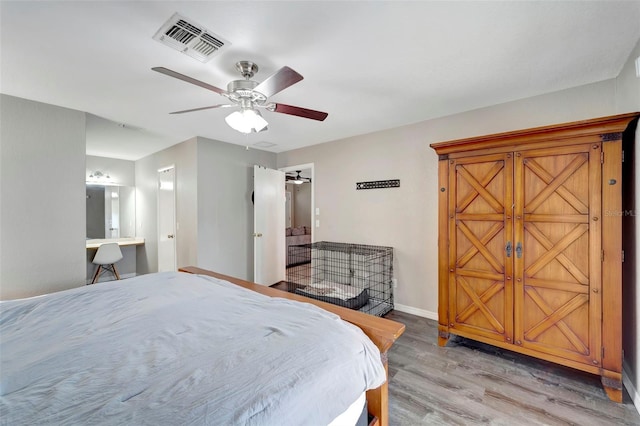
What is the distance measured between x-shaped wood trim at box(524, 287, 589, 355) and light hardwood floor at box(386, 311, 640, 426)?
0.32m

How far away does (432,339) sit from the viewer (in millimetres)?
2768

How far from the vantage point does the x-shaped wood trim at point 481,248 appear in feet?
7.64

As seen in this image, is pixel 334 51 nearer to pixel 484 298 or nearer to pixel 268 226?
pixel 484 298

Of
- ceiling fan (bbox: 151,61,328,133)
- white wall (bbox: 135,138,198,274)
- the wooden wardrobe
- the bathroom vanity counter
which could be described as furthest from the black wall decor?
the bathroom vanity counter

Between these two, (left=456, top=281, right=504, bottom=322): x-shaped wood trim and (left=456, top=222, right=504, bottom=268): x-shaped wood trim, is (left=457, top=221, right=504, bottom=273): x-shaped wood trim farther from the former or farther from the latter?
(left=456, top=281, right=504, bottom=322): x-shaped wood trim

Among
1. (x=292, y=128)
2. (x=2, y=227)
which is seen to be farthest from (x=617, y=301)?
(x=2, y=227)

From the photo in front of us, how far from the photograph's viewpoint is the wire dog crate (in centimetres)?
344

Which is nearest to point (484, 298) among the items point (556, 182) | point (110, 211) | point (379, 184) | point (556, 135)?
point (556, 182)

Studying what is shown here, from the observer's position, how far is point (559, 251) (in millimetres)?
2078

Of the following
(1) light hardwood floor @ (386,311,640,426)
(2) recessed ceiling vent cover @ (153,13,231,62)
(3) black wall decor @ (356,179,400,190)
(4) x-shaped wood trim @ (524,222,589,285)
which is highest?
(2) recessed ceiling vent cover @ (153,13,231,62)

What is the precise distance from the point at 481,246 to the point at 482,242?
4cm

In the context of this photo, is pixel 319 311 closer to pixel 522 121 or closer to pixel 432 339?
pixel 432 339

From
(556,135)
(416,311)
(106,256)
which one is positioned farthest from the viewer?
(106,256)

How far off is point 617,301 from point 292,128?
3.53 m
